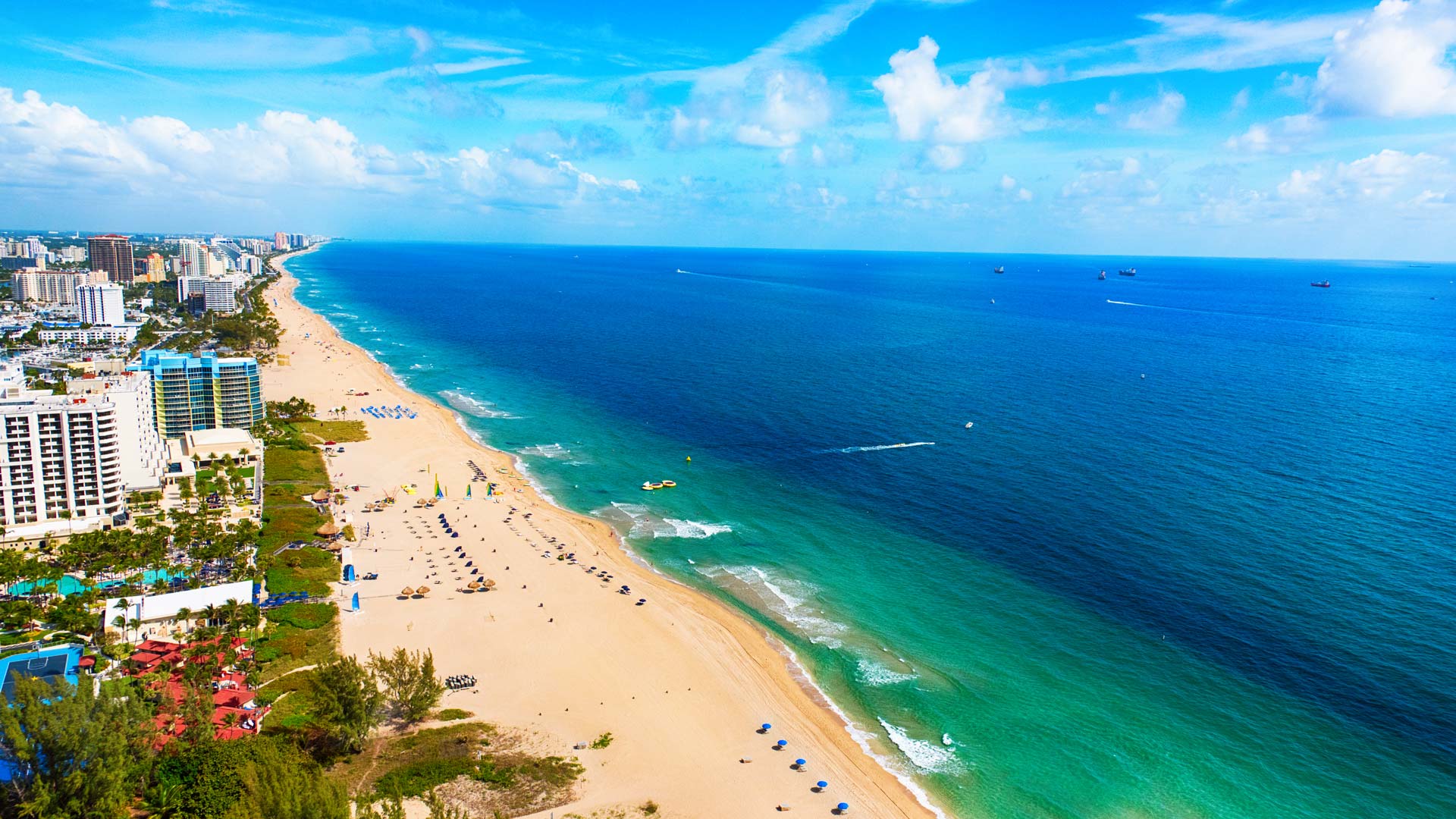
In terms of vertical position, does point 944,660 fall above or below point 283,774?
below

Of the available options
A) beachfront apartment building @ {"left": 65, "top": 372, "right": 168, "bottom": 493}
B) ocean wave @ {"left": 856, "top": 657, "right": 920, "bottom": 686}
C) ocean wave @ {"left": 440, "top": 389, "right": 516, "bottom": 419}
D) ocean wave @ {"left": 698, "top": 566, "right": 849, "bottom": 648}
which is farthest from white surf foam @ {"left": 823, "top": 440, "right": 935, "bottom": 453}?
beachfront apartment building @ {"left": 65, "top": 372, "right": 168, "bottom": 493}

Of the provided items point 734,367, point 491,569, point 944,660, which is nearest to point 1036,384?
point 734,367

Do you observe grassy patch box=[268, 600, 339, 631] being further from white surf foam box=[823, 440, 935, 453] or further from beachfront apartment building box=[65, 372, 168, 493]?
white surf foam box=[823, 440, 935, 453]

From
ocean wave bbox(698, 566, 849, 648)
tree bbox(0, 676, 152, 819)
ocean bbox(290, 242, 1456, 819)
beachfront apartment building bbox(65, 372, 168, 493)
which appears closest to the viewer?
tree bbox(0, 676, 152, 819)

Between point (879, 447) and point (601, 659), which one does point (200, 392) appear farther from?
point (879, 447)

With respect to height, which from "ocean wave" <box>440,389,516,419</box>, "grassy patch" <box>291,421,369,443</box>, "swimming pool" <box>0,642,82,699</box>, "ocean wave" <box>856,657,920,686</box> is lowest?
"ocean wave" <box>856,657,920,686</box>

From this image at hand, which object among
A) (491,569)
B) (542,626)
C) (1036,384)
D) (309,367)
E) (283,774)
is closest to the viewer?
(283,774)

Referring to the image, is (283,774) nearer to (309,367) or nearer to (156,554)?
(156,554)
